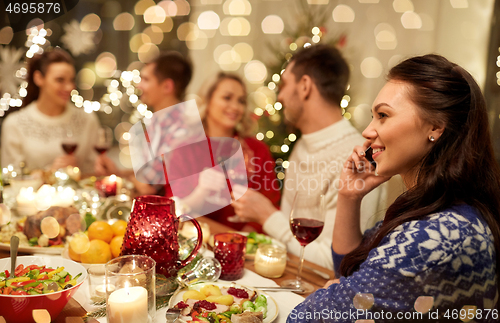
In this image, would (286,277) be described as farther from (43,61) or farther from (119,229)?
(43,61)

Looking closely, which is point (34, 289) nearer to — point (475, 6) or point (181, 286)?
point (181, 286)

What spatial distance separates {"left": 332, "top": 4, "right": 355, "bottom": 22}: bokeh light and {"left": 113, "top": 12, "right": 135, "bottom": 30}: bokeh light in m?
2.41

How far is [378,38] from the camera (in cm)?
221

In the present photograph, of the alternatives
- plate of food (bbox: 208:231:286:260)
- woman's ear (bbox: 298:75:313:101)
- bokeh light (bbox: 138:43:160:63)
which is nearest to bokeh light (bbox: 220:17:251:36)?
bokeh light (bbox: 138:43:160:63)

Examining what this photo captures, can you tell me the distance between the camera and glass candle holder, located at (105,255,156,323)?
2.13 feet

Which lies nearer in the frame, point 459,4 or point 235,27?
point 459,4

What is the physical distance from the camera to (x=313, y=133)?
68.6 inches

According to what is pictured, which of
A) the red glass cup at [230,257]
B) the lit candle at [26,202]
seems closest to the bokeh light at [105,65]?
the lit candle at [26,202]

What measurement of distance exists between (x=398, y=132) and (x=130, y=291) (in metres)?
0.65

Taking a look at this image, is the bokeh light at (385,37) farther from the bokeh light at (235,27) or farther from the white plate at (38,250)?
the white plate at (38,250)

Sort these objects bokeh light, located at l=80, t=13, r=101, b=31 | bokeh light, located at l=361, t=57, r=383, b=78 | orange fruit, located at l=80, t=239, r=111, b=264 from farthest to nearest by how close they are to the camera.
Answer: bokeh light, located at l=80, t=13, r=101, b=31 → bokeh light, located at l=361, t=57, r=383, b=78 → orange fruit, located at l=80, t=239, r=111, b=264

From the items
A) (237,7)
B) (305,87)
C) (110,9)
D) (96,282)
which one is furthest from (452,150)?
(110,9)

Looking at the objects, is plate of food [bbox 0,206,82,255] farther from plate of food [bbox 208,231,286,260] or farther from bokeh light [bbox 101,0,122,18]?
bokeh light [bbox 101,0,122,18]

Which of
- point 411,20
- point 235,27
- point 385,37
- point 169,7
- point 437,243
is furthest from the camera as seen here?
point 169,7
